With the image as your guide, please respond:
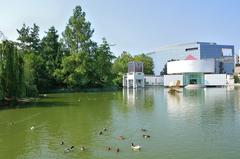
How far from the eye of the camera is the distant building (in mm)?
130625

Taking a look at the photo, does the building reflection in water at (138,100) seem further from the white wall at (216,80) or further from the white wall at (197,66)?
the white wall at (197,66)

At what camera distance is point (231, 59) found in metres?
175

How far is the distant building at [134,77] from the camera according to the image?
130625 millimetres

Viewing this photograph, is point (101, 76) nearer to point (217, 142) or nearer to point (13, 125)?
point (13, 125)

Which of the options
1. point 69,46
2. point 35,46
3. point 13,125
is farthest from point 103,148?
point 35,46

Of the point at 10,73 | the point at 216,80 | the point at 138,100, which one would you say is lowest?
the point at 138,100

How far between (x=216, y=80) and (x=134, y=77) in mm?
31661

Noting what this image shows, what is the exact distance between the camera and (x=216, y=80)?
143 metres

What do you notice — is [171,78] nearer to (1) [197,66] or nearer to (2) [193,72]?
(2) [193,72]

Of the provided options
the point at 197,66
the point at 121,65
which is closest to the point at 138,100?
the point at 121,65

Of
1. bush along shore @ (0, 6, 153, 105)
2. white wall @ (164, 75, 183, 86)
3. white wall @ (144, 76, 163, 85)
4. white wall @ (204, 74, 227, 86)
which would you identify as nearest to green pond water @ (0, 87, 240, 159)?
bush along shore @ (0, 6, 153, 105)

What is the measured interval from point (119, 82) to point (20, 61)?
7881 centimetres

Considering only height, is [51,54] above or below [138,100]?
above

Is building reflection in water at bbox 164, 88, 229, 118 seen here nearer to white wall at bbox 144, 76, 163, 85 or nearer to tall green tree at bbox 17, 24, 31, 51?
tall green tree at bbox 17, 24, 31, 51
